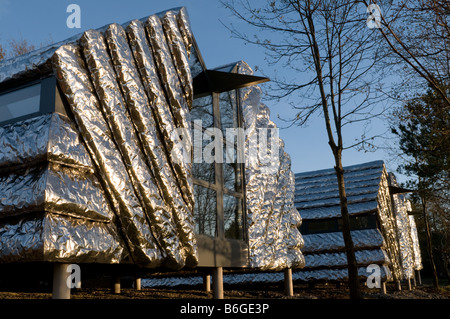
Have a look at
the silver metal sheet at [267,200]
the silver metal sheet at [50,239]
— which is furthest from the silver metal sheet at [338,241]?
the silver metal sheet at [50,239]

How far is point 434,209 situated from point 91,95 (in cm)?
2543

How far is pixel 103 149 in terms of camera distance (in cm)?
564

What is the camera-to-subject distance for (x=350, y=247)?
8664 mm

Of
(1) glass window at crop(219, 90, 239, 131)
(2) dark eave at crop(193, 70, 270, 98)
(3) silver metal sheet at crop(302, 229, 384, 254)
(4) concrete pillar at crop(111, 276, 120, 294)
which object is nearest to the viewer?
(2) dark eave at crop(193, 70, 270, 98)

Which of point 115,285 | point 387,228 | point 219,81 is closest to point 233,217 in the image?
point 219,81

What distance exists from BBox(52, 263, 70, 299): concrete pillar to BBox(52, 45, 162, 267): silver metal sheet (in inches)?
40.3

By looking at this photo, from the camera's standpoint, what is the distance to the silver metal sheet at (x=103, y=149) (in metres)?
5.41

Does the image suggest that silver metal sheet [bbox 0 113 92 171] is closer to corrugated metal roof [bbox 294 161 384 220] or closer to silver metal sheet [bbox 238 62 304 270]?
silver metal sheet [bbox 238 62 304 270]

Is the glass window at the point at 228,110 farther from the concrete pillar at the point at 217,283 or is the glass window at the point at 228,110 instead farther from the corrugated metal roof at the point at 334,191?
the corrugated metal roof at the point at 334,191

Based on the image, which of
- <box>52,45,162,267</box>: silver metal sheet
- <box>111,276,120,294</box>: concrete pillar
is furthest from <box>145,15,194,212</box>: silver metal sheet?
<box>111,276,120,294</box>: concrete pillar

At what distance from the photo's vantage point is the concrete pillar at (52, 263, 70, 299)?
493cm

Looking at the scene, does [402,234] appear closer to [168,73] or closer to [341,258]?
[341,258]

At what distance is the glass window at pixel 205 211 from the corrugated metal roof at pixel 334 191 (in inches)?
320
